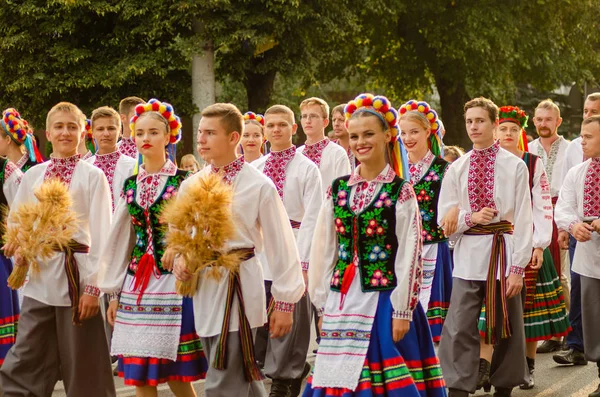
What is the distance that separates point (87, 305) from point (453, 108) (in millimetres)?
21372

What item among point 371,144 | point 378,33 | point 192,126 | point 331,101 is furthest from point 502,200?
point 331,101

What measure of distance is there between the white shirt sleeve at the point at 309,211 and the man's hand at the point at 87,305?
Result: 5.48 ft

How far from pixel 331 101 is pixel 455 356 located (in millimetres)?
33373

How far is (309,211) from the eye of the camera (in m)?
8.30

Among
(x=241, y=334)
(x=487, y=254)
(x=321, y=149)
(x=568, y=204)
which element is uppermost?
(x=321, y=149)

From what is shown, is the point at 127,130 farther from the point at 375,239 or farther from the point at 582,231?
the point at 375,239

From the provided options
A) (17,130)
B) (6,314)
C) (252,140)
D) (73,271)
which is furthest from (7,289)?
(252,140)

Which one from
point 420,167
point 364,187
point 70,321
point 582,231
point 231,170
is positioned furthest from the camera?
point 420,167

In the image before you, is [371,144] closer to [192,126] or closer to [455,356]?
[455,356]

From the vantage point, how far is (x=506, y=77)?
86.8 ft

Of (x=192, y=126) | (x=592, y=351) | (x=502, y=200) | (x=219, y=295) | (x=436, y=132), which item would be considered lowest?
(x=592, y=351)

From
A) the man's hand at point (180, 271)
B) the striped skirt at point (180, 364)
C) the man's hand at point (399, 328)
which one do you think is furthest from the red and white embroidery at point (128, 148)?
the man's hand at point (399, 328)

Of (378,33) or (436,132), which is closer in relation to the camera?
(436,132)

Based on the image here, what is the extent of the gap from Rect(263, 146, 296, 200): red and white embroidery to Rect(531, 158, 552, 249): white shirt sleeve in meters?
1.92
